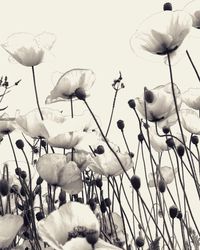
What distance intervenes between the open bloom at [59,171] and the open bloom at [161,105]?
0.77ft

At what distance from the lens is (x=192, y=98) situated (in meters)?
1.06

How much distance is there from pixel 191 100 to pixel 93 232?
527 mm

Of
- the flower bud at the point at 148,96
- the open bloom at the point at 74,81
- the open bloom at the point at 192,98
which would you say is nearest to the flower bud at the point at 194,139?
the open bloom at the point at 192,98

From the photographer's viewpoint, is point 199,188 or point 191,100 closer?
point 199,188

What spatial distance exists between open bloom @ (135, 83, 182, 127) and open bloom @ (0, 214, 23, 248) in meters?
0.36

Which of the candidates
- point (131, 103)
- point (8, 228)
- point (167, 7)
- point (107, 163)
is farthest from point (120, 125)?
point (8, 228)

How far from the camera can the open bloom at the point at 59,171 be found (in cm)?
79

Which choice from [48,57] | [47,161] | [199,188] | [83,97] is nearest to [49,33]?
[48,57]

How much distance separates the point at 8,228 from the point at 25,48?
0.34m

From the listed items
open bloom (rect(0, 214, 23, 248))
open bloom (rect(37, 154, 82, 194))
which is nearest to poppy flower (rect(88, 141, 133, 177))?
open bloom (rect(37, 154, 82, 194))

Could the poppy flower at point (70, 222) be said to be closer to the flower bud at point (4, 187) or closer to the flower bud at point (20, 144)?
the flower bud at point (4, 187)

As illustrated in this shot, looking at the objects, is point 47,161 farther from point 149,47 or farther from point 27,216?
point 149,47

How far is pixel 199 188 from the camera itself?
2.80ft

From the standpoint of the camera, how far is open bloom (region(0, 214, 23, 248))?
2.32 feet
